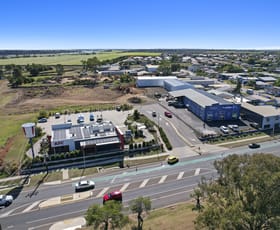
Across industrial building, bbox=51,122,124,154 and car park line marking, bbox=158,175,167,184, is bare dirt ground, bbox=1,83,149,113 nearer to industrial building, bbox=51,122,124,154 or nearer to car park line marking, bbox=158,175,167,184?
industrial building, bbox=51,122,124,154

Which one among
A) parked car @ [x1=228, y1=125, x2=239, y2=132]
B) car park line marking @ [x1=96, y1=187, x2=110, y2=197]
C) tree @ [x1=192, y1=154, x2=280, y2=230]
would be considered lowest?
car park line marking @ [x1=96, y1=187, x2=110, y2=197]

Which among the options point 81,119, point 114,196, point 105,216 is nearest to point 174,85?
point 81,119

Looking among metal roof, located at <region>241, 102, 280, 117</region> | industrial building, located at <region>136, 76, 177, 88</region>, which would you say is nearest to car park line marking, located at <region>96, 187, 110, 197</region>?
metal roof, located at <region>241, 102, 280, 117</region>

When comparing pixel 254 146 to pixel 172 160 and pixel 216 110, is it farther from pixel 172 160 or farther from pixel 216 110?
pixel 172 160

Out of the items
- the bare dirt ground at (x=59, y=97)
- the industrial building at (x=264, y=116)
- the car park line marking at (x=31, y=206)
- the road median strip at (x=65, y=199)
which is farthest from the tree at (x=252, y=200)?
the bare dirt ground at (x=59, y=97)

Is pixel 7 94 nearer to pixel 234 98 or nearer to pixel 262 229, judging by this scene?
pixel 234 98
